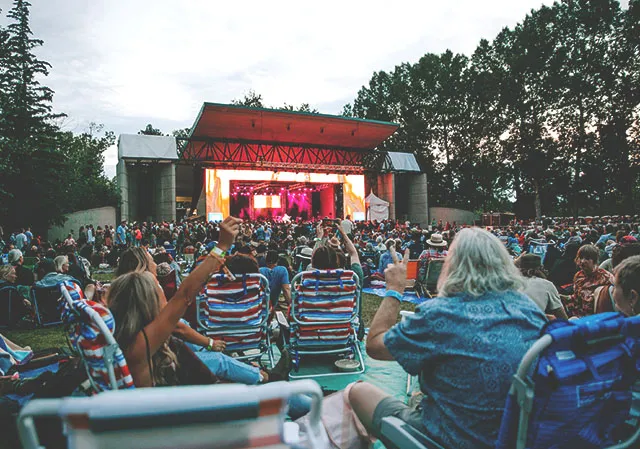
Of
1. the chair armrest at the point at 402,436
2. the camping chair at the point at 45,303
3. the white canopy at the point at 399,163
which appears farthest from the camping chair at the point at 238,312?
the white canopy at the point at 399,163

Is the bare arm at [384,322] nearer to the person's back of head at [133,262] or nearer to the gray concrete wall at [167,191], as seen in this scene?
the person's back of head at [133,262]

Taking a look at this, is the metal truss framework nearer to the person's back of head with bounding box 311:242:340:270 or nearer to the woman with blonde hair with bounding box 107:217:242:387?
the person's back of head with bounding box 311:242:340:270

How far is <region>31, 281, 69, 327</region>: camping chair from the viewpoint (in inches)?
250

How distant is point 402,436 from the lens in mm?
1640

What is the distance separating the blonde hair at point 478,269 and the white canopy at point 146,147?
22.1 metres

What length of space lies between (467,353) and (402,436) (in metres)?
0.46

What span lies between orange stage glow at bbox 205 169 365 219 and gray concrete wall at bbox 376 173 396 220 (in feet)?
7.77

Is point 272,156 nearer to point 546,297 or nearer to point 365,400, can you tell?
point 546,297

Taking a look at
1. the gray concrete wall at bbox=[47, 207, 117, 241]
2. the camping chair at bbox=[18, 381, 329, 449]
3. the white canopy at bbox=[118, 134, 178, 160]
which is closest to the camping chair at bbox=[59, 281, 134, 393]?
the camping chair at bbox=[18, 381, 329, 449]

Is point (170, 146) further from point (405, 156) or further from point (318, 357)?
point (318, 357)

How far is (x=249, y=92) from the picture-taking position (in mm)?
46938

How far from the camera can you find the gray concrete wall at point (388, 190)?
2791cm

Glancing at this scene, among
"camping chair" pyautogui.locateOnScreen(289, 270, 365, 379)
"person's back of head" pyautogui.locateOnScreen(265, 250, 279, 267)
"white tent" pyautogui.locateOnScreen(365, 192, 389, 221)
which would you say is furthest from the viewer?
"white tent" pyautogui.locateOnScreen(365, 192, 389, 221)

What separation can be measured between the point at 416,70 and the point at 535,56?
13.0 meters
